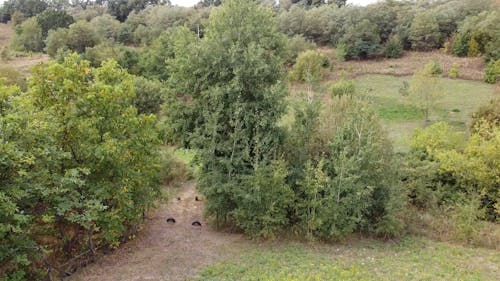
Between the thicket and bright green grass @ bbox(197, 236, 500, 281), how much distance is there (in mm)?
4436

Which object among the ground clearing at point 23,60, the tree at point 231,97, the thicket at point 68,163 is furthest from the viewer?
the ground clearing at point 23,60

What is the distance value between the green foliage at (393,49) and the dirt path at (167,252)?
4470 cm

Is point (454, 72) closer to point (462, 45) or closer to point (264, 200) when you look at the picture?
point (462, 45)

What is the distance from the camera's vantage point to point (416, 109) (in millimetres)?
38031

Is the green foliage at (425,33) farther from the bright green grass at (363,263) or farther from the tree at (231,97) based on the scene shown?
the bright green grass at (363,263)

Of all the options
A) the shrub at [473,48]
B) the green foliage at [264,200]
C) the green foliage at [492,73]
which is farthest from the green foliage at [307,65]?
the green foliage at [264,200]

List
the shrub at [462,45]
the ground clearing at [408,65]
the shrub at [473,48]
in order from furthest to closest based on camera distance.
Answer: the shrub at [462,45] < the shrub at [473,48] < the ground clearing at [408,65]

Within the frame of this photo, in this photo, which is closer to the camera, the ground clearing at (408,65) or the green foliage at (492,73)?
the green foliage at (492,73)

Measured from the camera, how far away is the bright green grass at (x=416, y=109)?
1319 inches

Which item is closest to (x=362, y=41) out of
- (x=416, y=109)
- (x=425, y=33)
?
(x=425, y=33)

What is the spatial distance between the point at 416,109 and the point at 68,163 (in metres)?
33.4

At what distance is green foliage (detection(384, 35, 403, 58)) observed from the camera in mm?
55062

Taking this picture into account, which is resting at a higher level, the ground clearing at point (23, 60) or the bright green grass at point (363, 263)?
the ground clearing at point (23, 60)

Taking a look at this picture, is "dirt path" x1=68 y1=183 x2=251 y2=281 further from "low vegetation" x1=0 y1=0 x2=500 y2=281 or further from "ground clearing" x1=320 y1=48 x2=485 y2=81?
"ground clearing" x1=320 y1=48 x2=485 y2=81
